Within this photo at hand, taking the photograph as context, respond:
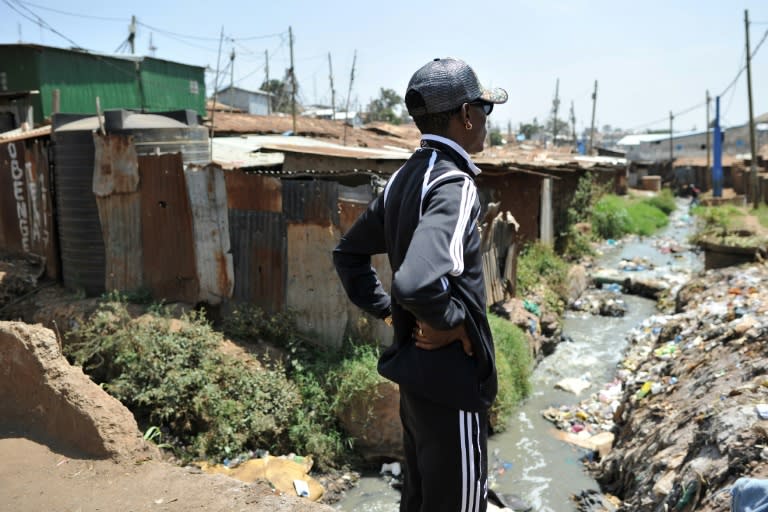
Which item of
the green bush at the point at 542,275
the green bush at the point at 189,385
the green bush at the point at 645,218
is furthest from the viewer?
the green bush at the point at 645,218

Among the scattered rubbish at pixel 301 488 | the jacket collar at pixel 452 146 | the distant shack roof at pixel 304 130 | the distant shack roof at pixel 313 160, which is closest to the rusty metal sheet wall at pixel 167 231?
the distant shack roof at pixel 313 160

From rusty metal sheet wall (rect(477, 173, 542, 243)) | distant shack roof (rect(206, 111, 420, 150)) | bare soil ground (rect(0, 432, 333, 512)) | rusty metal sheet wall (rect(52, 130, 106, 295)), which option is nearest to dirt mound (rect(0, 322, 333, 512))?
bare soil ground (rect(0, 432, 333, 512))

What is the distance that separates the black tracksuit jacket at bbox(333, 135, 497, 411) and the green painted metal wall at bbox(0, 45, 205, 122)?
15.7m

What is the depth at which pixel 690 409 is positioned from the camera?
5.18 metres

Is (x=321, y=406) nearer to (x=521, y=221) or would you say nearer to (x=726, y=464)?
(x=726, y=464)

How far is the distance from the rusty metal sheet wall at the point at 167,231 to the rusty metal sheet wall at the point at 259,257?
501 mm

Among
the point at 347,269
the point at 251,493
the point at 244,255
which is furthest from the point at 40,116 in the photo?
the point at 347,269

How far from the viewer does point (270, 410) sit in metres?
5.70

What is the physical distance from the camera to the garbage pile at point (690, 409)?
3816 mm

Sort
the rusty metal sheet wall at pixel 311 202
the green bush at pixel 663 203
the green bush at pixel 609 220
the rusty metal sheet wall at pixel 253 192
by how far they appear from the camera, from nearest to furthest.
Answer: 1. the rusty metal sheet wall at pixel 311 202
2. the rusty metal sheet wall at pixel 253 192
3. the green bush at pixel 609 220
4. the green bush at pixel 663 203

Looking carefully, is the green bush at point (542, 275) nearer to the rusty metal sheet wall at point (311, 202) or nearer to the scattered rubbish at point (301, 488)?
the rusty metal sheet wall at point (311, 202)

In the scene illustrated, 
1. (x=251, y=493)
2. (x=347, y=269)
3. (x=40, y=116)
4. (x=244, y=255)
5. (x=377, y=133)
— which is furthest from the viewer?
(x=377, y=133)

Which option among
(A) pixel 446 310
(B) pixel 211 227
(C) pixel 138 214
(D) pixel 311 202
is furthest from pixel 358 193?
(A) pixel 446 310

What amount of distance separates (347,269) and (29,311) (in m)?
5.99
